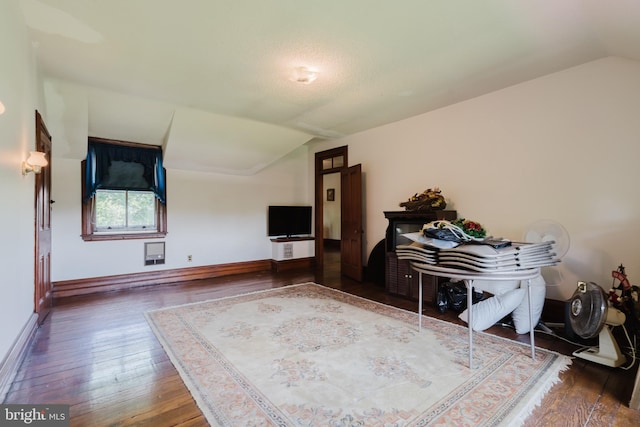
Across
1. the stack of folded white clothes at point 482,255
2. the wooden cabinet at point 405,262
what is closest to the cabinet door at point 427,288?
the wooden cabinet at point 405,262

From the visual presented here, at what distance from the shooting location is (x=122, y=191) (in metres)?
4.96

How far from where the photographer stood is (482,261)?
201cm

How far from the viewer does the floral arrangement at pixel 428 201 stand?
4.00m

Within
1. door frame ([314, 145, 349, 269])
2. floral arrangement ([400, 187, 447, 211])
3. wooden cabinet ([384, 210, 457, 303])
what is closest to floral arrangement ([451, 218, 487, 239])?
wooden cabinet ([384, 210, 457, 303])

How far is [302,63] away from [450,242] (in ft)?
6.99

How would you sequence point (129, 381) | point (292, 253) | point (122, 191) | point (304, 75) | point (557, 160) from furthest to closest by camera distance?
point (292, 253)
point (122, 191)
point (557, 160)
point (304, 75)
point (129, 381)

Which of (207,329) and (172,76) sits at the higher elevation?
(172,76)

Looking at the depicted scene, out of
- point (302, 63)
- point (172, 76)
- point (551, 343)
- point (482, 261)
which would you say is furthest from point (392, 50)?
point (551, 343)

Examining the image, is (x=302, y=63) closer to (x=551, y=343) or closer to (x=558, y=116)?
(x=558, y=116)

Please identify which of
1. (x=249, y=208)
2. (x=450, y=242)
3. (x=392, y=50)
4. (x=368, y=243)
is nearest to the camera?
(x=450, y=242)

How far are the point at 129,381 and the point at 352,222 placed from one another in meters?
3.84

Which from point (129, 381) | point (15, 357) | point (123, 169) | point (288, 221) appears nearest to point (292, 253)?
point (288, 221)

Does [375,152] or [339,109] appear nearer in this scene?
[339,109]

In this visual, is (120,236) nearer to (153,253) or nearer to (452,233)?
(153,253)
